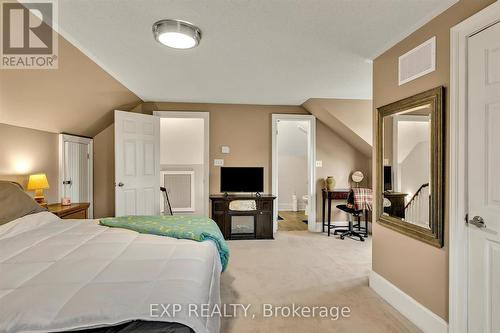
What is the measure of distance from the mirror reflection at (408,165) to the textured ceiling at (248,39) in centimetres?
72

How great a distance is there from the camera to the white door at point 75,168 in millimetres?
3738

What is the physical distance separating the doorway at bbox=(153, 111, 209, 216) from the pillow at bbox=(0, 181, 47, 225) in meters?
3.33

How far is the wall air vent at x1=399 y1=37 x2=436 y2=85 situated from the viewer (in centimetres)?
194

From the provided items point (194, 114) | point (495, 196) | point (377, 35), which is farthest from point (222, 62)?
point (495, 196)

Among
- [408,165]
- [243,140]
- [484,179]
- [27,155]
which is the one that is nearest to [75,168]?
[27,155]

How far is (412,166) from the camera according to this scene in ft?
7.23

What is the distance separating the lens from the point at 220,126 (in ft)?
15.7

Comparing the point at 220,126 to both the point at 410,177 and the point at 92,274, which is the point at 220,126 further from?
the point at 92,274

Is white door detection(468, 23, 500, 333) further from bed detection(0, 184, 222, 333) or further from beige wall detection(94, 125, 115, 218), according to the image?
beige wall detection(94, 125, 115, 218)

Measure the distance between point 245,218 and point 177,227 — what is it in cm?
245

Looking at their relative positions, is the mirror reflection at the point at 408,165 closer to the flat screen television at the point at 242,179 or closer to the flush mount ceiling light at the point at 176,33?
the flush mount ceiling light at the point at 176,33

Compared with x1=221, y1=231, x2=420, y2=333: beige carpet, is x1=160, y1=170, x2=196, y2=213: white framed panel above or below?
above

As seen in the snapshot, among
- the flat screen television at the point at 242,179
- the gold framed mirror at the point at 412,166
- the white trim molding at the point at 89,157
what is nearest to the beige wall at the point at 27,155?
the white trim molding at the point at 89,157

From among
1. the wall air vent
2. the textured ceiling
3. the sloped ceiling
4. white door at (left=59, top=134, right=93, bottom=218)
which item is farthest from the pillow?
the wall air vent
